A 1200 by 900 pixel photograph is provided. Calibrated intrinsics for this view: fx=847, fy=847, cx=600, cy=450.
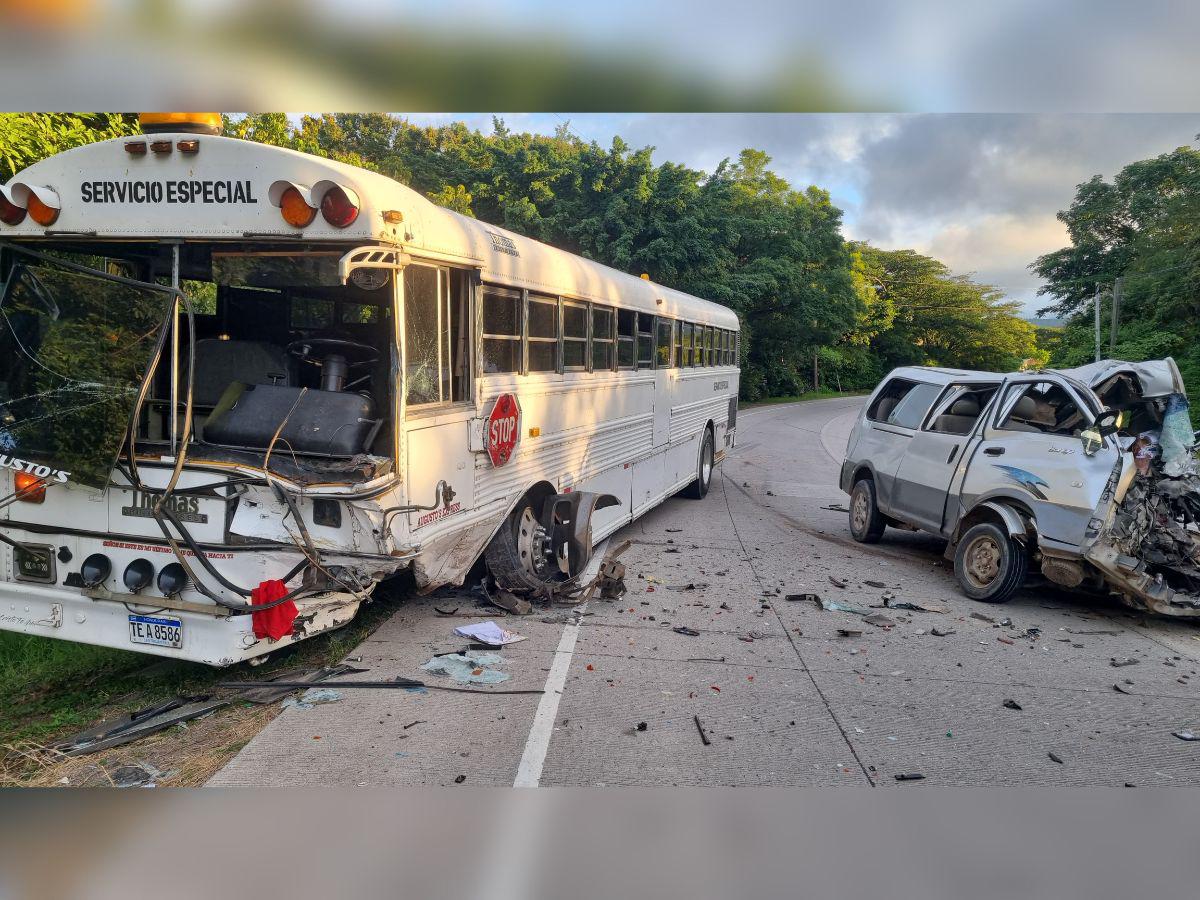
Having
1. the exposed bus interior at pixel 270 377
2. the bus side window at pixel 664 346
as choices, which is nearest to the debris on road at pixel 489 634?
the exposed bus interior at pixel 270 377

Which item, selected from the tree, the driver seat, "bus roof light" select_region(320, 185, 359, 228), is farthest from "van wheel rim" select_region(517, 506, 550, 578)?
the tree

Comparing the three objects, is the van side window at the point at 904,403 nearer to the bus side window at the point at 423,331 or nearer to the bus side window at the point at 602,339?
the bus side window at the point at 602,339

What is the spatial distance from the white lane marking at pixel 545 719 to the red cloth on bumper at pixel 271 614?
1.48 metres

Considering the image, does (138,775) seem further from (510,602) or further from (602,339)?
(602,339)

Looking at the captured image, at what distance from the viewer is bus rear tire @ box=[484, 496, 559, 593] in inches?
262

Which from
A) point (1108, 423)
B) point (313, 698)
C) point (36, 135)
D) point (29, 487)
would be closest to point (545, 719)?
point (313, 698)

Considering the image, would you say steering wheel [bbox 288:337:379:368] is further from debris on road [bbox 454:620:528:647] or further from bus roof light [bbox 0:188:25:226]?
debris on road [bbox 454:620:528:647]

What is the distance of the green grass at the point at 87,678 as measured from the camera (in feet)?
15.7

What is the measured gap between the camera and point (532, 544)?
7008mm

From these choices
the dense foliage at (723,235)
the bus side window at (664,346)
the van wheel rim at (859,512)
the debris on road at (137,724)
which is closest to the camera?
the debris on road at (137,724)

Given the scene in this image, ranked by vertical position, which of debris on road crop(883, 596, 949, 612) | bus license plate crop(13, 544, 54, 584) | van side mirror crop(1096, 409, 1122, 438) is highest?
van side mirror crop(1096, 409, 1122, 438)

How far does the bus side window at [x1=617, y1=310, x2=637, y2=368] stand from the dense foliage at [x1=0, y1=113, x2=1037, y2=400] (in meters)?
5.51

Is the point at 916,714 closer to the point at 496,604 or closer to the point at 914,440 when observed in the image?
the point at 496,604

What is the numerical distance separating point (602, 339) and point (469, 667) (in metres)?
4.03
